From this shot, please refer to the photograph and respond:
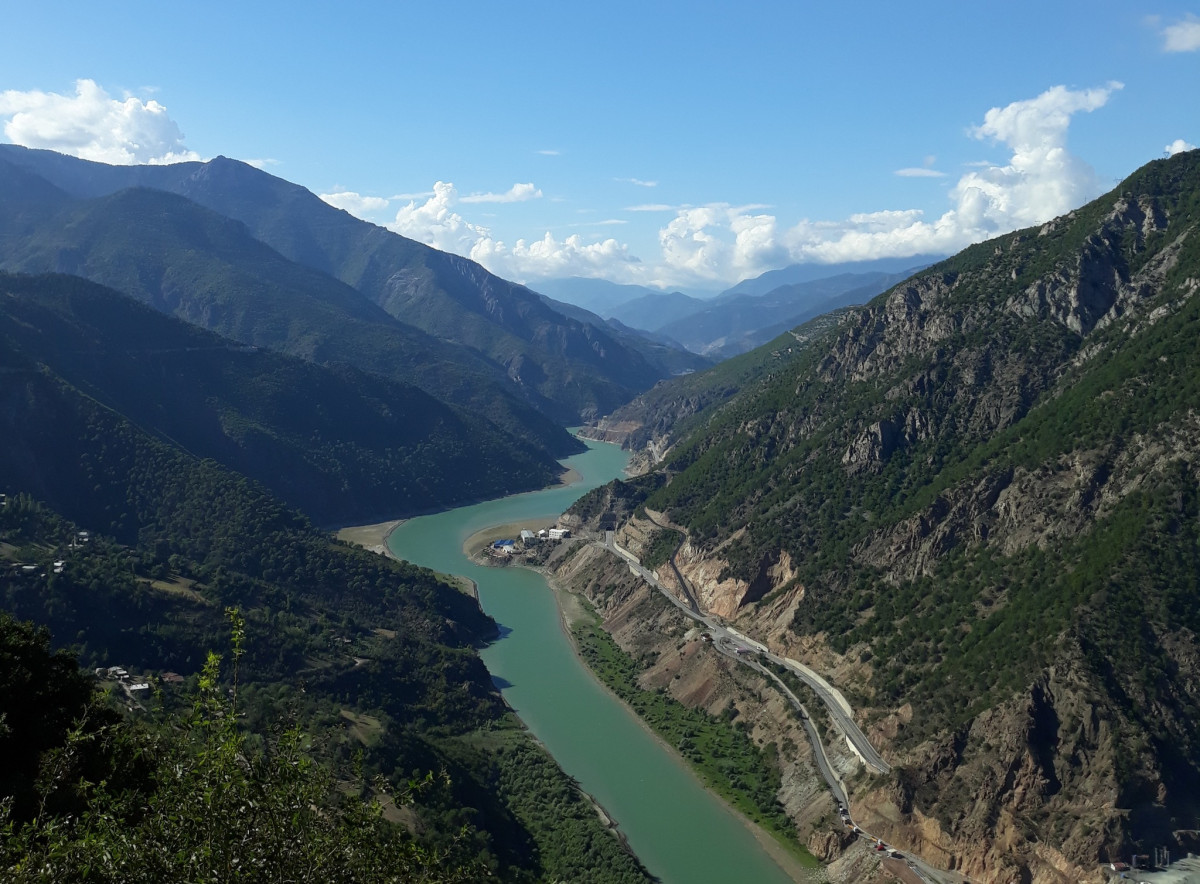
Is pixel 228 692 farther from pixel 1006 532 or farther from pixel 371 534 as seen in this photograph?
pixel 371 534

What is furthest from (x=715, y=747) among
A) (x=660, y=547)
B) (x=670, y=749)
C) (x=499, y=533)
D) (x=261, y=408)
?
(x=261, y=408)

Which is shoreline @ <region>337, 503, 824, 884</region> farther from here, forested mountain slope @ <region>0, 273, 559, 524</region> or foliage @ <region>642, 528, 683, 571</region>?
forested mountain slope @ <region>0, 273, 559, 524</region>

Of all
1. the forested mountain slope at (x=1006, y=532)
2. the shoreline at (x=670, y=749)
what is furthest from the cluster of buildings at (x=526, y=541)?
the forested mountain slope at (x=1006, y=532)

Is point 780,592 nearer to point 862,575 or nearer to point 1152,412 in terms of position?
point 862,575

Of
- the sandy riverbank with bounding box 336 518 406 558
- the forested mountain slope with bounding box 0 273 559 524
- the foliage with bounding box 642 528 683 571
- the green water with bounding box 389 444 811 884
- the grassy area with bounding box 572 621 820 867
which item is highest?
the forested mountain slope with bounding box 0 273 559 524

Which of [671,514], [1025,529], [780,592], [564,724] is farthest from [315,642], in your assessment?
[1025,529]

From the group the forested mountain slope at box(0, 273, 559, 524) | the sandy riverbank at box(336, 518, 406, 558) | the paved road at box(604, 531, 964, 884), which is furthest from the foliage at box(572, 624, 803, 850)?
the forested mountain slope at box(0, 273, 559, 524)

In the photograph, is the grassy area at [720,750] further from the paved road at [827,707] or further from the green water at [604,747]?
the paved road at [827,707]
